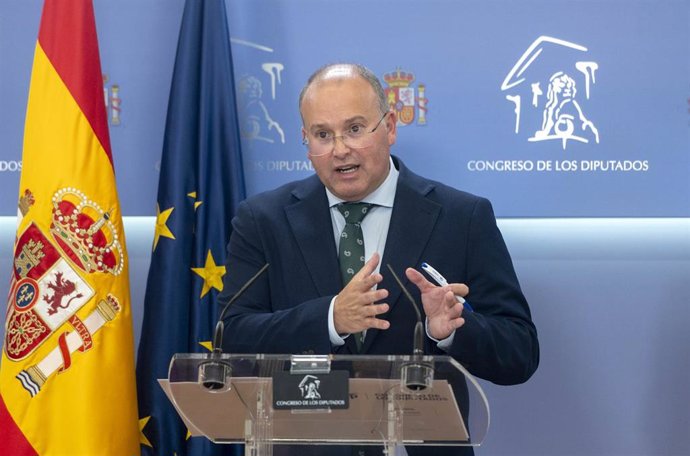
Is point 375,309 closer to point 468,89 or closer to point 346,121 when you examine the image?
point 346,121

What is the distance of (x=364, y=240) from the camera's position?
3430 mm

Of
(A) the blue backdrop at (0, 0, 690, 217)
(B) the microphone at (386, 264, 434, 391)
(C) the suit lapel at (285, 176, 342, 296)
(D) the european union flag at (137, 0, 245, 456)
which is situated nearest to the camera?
(B) the microphone at (386, 264, 434, 391)

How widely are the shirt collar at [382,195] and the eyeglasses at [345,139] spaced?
19 cm

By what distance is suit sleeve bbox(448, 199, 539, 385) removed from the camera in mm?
2963

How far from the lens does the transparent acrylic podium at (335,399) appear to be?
7.70 feet

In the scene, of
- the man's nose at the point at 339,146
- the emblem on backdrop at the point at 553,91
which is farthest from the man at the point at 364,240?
the emblem on backdrop at the point at 553,91

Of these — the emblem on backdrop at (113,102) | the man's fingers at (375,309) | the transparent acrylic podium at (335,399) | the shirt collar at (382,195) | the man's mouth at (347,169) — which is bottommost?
the transparent acrylic podium at (335,399)

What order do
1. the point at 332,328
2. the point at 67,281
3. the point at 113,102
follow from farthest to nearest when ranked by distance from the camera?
the point at 113,102, the point at 67,281, the point at 332,328

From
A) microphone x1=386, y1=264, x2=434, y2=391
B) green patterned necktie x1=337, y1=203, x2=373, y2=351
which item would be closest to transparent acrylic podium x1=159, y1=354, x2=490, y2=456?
microphone x1=386, y1=264, x2=434, y2=391

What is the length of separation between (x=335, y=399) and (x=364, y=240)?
114 cm

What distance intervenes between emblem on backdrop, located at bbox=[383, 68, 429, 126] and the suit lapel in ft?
3.12

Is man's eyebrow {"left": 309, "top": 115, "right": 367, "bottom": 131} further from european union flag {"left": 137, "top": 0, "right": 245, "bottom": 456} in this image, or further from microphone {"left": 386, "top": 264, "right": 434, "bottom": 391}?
microphone {"left": 386, "top": 264, "right": 434, "bottom": 391}

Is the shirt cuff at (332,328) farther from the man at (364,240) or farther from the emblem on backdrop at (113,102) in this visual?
the emblem on backdrop at (113,102)

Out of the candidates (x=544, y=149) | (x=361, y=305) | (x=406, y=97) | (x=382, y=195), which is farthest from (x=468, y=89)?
(x=361, y=305)
